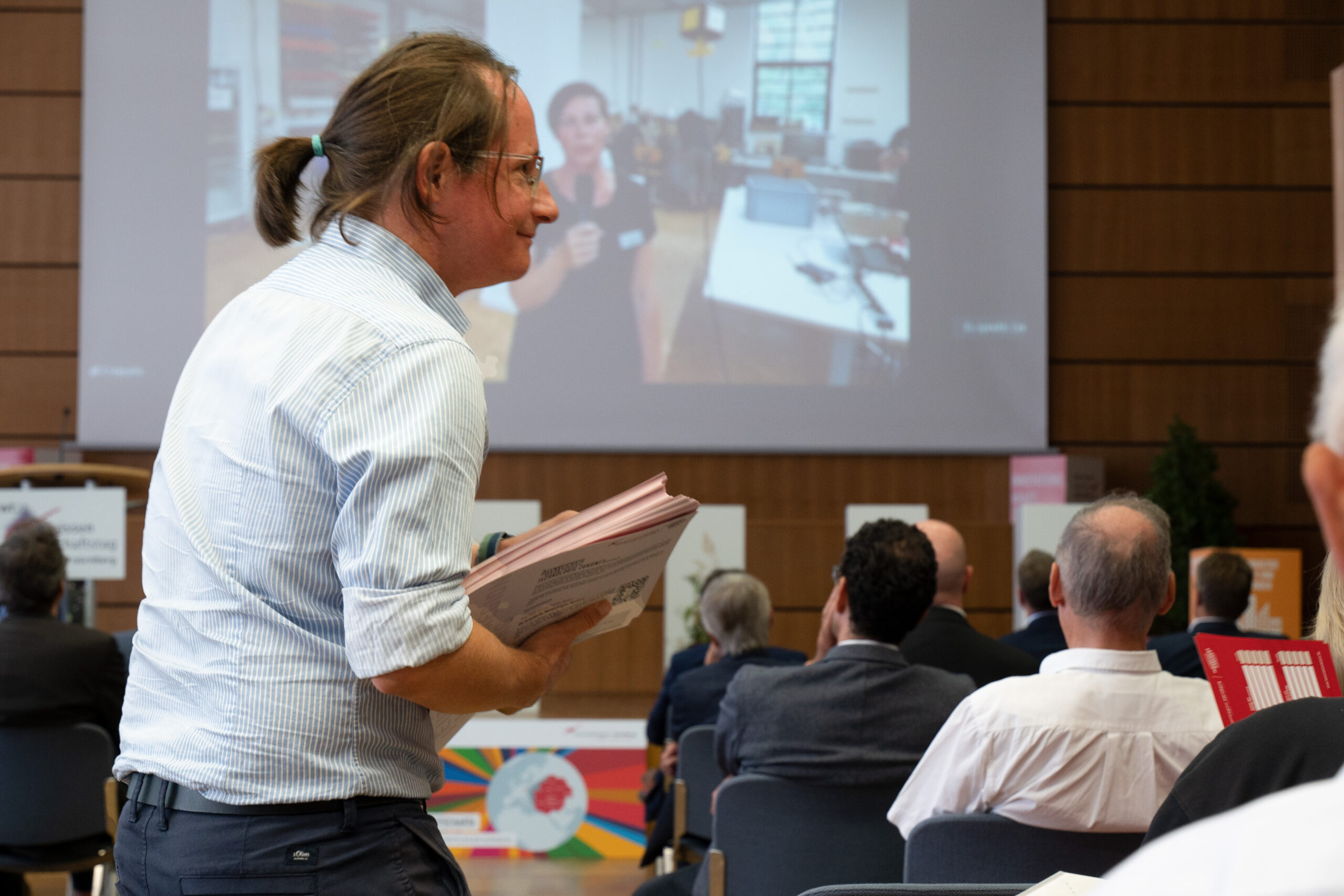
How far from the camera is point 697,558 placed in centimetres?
657

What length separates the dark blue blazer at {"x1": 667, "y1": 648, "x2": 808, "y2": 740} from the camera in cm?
363

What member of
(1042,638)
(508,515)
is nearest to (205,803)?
(1042,638)

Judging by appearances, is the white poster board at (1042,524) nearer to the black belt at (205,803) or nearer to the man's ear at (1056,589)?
the man's ear at (1056,589)

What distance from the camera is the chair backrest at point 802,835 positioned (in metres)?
2.35

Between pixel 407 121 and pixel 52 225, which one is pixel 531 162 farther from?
pixel 52 225

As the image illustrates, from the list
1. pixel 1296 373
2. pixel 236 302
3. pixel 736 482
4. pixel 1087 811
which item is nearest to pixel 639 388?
pixel 736 482

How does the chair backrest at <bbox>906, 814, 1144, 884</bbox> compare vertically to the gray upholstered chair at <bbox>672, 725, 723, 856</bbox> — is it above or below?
above

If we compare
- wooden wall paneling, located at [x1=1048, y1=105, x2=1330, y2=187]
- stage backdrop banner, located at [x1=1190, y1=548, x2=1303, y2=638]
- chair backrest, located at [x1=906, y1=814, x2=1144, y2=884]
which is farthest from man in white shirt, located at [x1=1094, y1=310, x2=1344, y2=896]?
wooden wall paneling, located at [x1=1048, y1=105, x2=1330, y2=187]

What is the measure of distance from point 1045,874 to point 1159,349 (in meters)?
7.28

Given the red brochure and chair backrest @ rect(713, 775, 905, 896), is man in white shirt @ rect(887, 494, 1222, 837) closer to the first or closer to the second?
chair backrest @ rect(713, 775, 905, 896)

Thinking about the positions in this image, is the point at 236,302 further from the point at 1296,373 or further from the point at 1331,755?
the point at 1296,373

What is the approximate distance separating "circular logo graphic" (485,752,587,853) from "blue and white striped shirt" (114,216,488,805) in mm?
3708

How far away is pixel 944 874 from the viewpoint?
6.37ft

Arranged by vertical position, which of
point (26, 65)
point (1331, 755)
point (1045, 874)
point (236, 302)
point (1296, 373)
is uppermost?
point (26, 65)
